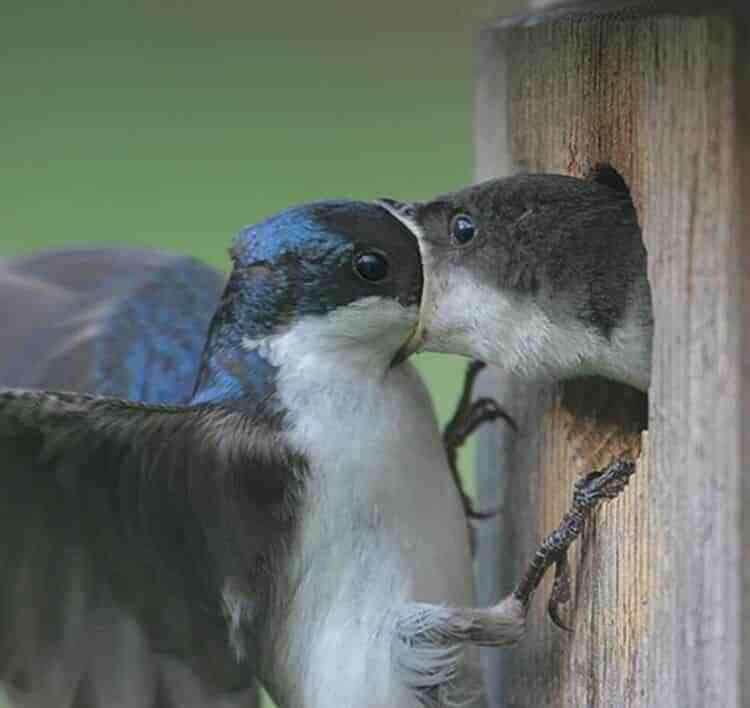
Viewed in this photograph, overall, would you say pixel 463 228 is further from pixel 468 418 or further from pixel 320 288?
pixel 468 418

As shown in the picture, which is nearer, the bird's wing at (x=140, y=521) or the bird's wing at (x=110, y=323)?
the bird's wing at (x=140, y=521)

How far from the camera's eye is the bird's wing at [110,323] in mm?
1985

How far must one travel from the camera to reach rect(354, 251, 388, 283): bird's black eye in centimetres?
160

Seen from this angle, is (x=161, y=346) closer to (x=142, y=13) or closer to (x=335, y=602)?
(x=335, y=602)

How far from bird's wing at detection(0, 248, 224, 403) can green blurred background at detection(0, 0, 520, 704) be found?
1.48m

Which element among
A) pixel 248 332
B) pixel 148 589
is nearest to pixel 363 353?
pixel 248 332

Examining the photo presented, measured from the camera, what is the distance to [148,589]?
1.61 meters

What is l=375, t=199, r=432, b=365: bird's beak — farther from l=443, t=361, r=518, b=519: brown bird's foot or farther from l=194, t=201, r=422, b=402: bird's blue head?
l=443, t=361, r=518, b=519: brown bird's foot

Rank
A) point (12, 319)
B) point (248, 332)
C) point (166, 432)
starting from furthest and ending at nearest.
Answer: point (12, 319) < point (248, 332) < point (166, 432)

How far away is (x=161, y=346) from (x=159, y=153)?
2.34m

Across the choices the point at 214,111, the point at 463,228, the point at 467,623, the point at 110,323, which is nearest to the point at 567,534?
the point at 467,623

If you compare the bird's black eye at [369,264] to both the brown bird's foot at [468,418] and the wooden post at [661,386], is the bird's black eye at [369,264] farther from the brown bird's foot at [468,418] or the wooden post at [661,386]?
the brown bird's foot at [468,418]

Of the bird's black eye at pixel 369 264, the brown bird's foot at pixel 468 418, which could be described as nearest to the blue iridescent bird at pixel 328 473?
the bird's black eye at pixel 369 264

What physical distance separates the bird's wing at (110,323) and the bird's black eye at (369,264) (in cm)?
41
